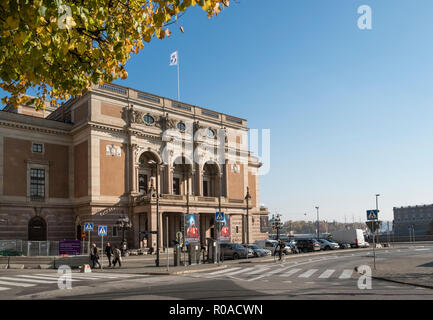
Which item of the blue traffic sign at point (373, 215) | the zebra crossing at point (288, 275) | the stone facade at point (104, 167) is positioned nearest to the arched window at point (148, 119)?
the stone facade at point (104, 167)

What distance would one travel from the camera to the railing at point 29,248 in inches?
1326

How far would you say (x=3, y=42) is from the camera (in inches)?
304

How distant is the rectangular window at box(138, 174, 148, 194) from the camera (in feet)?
171

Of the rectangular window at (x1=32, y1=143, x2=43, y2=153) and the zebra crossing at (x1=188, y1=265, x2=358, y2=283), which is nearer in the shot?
the zebra crossing at (x1=188, y1=265, x2=358, y2=283)

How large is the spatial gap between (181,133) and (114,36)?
4502 centimetres

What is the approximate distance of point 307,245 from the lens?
155 feet

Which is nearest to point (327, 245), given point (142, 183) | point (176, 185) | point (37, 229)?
point (176, 185)

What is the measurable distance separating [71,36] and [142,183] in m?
45.7

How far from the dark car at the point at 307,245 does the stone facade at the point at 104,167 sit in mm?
11060

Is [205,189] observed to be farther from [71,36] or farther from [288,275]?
[71,36]

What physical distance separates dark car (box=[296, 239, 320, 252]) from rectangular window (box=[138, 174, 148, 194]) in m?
20.0

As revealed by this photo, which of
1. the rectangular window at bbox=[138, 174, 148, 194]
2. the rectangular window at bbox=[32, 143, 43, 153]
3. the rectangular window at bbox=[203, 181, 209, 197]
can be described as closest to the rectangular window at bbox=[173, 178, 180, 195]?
the rectangular window at bbox=[138, 174, 148, 194]

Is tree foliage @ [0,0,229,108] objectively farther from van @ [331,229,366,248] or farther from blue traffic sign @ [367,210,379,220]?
van @ [331,229,366,248]
